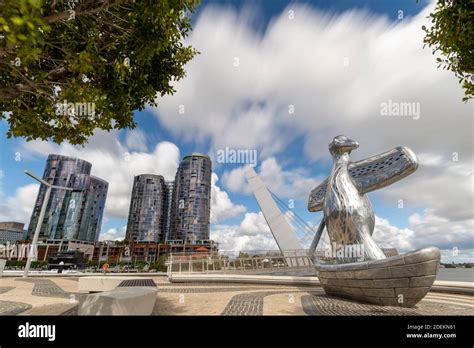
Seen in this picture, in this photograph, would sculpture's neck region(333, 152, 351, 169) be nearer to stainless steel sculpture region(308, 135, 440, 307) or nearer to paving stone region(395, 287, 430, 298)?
stainless steel sculpture region(308, 135, 440, 307)

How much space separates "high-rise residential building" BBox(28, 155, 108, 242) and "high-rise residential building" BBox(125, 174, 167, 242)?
15.4 metres

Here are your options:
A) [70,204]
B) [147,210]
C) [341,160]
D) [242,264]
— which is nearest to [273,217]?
[242,264]

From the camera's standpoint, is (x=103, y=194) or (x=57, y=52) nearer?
(x=57, y=52)

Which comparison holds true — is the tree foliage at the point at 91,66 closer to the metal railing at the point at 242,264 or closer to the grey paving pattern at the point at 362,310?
the grey paving pattern at the point at 362,310

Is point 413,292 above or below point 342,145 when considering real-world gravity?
below

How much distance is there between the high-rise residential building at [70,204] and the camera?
101319 mm

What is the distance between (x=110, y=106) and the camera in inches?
261

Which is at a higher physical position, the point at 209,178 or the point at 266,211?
the point at 209,178

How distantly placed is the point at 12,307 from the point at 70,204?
379 ft

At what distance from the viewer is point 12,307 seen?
7.47 metres

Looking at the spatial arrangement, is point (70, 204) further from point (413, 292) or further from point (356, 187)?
point (413, 292)

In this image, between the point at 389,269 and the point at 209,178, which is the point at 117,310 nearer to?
the point at 389,269
